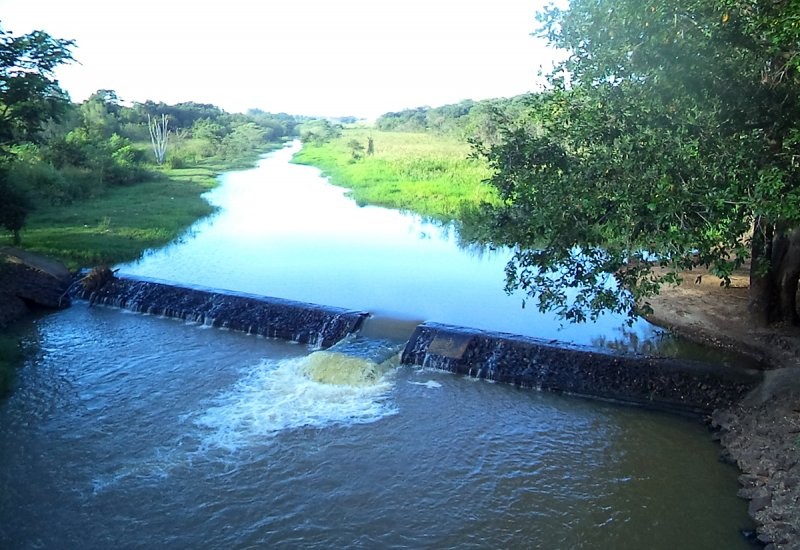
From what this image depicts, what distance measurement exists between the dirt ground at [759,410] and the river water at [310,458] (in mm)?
295

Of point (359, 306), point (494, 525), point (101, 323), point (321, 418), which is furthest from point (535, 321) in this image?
point (101, 323)

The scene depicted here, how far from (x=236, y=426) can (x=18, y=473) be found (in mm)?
2527

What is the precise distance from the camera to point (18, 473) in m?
7.24

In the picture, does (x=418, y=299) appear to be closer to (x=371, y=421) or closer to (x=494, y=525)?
(x=371, y=421)

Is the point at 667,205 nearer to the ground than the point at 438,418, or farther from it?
farther from it

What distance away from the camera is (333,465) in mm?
7492

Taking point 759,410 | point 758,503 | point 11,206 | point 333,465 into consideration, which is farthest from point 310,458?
point 11,206

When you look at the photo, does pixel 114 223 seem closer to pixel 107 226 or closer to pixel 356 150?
pixel 107 226

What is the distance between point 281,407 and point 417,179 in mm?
23071

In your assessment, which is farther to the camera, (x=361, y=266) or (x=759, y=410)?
(x=361, y=266)

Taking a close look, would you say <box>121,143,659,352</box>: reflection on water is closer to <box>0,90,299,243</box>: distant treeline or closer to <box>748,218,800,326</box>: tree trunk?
<box>748,218,800,326</box>: tree trunk

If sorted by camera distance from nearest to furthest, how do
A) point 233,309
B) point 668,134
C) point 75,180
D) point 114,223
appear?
point 668,134, point 233,309, point 114,223, point 75,180

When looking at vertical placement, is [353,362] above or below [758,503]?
above

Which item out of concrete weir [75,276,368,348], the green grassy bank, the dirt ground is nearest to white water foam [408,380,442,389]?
concrete weir [75,276,368,348]
